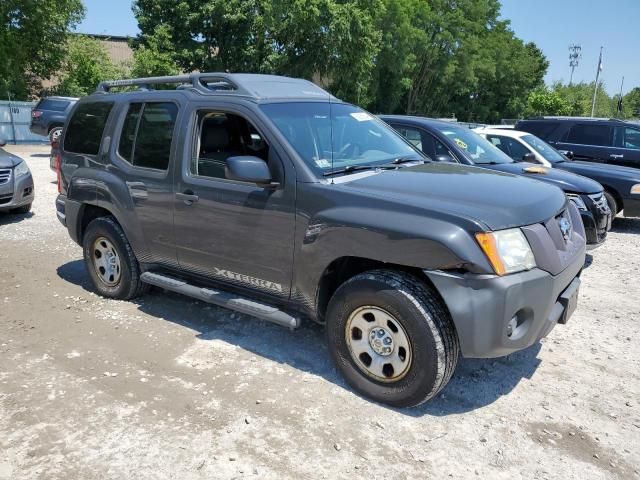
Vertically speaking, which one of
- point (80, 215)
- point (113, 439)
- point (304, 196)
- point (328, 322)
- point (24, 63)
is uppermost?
point (24, 63)

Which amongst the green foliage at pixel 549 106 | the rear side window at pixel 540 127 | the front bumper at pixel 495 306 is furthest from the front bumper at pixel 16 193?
the green foliage at pixel 549 106

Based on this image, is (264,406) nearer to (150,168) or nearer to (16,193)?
(150,168)

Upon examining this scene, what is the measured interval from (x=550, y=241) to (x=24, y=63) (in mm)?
33997

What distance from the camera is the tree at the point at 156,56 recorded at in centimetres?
2598

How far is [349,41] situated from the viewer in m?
29.2

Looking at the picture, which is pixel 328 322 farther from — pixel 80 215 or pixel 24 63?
pixel 24 63

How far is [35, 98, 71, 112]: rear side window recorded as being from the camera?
728 inches

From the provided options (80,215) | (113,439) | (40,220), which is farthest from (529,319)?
(40,220)

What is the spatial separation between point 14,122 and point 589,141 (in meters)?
21.7

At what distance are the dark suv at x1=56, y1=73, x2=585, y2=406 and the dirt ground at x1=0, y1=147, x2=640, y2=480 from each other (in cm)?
33

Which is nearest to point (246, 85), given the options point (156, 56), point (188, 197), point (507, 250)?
point (188, 197)

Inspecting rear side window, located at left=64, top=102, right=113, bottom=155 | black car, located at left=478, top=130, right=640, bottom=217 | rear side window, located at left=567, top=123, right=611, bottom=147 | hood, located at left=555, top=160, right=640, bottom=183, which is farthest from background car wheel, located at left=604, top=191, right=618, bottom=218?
rear side window, located at left=64, top=102, right=113, bottom=155

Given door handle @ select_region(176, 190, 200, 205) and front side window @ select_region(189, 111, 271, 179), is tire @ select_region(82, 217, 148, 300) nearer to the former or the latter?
door handle @ select_region(176, 190, 200, 205)

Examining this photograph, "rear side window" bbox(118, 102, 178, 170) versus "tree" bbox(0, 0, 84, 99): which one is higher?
"tree" bbox(0, 0, 84, 99)
